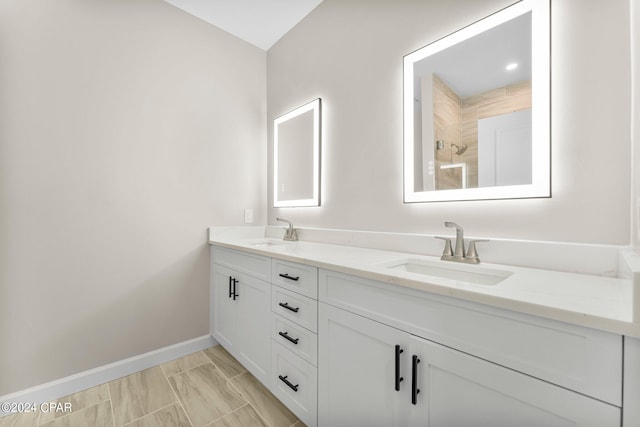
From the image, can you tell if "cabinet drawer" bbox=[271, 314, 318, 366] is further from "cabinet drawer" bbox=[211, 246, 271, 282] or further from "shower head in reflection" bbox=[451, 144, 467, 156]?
"shower head in reflection" bbox=[451, 144, 467, 156]

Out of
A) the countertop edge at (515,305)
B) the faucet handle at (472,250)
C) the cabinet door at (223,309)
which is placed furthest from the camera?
the cabinet door at (223,309)

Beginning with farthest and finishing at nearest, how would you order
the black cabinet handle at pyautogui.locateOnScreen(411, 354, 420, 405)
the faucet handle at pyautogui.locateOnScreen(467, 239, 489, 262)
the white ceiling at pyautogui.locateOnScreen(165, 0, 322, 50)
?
the white ceiling at pyautogui.locateOnScreen(165, 0, 322, 50), the faucet handle at pyautogui.locateOnScreen(467, 239, 489, 262), the black cabinet handle at pyautogui.locateOnScreen(411, 354, 420, 405)

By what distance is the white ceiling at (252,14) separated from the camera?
1.93 meters

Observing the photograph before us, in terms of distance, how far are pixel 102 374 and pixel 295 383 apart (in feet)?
4.15

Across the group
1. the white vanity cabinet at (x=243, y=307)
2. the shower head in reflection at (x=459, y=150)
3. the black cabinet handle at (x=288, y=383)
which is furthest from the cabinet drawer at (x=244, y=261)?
the shower head in reflection at (x=459, y=150)

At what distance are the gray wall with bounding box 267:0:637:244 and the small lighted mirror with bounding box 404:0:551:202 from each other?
48 mm

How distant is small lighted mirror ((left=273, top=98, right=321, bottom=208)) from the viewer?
1.95 m

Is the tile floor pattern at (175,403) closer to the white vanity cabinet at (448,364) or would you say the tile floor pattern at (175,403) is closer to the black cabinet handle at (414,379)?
the white vanity cabinet at (448,364)

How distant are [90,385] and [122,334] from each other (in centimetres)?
29

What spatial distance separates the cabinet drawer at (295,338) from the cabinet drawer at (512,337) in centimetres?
36

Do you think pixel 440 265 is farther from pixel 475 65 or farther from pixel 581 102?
pixel 475 65

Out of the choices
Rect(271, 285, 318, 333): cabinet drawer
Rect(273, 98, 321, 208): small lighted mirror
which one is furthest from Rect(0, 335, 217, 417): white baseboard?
Rect(273, 98, 321, 208): small lighted mirror

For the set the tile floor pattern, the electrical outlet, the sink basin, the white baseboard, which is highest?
the electrical outlet

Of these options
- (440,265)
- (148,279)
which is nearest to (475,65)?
(440,265)
